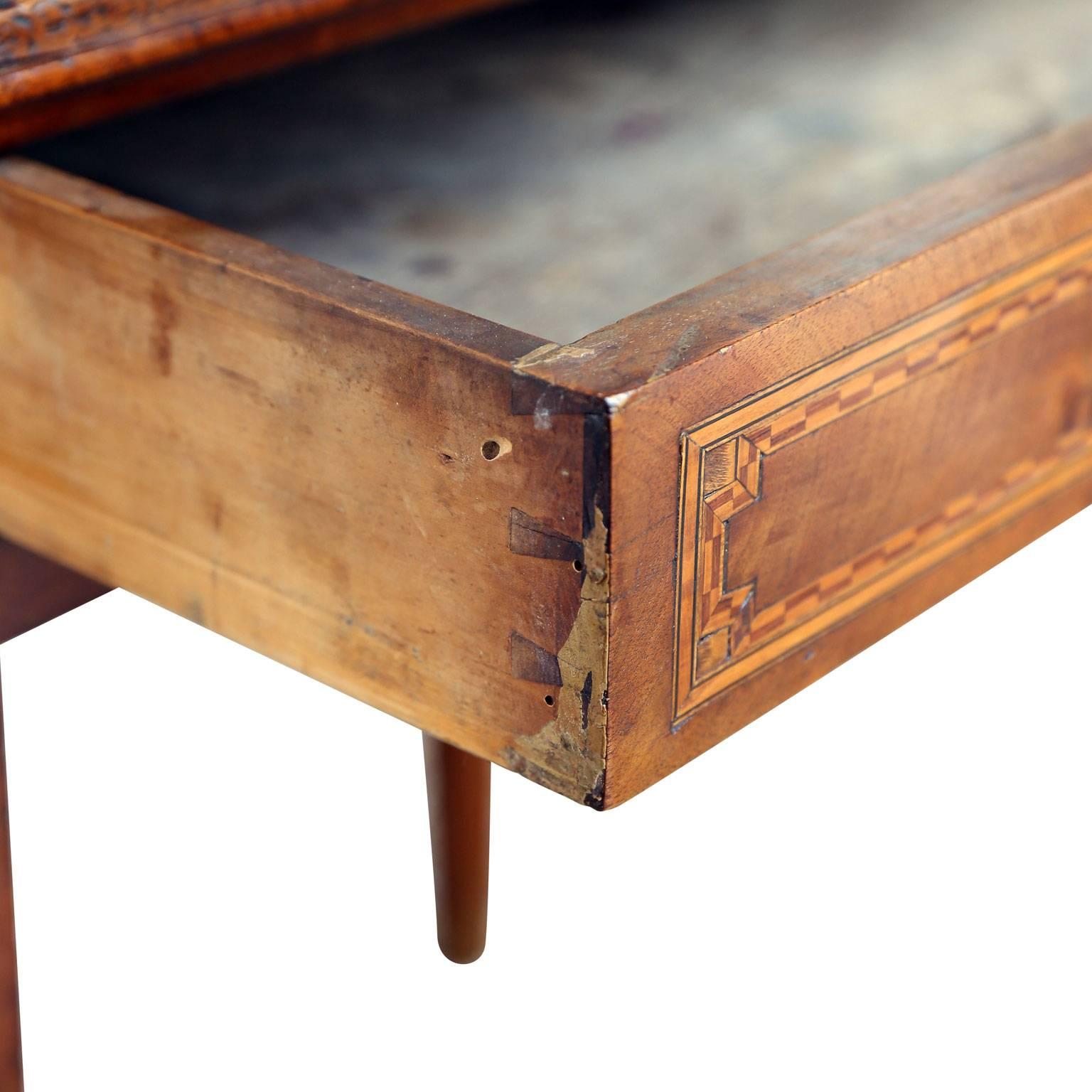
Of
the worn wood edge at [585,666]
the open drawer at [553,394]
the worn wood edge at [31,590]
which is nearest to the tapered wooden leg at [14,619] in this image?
the worn wood edge at [31,590]

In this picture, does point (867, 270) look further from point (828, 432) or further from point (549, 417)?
point (549, 417)

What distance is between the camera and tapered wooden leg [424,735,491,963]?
1.30 metres

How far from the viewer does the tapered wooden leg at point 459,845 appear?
51.1 inches

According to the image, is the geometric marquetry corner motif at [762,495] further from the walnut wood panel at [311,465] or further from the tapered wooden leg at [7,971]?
the tapered wooden leg at [7,971]

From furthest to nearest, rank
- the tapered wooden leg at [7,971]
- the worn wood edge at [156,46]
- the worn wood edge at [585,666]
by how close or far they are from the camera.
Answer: the tapered wooden leg at [7,971] < the worn wood edge at [156,46] < the worn wood edge at [585,666]

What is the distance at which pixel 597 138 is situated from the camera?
1.24 m

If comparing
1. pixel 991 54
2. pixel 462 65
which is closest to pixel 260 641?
pixel 462 65

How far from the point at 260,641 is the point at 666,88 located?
1.69 feet

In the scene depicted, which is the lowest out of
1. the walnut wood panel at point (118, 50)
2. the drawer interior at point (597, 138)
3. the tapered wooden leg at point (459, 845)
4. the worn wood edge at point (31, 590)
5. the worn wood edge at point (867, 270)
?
the tapered wooden leg at point (459, 845)

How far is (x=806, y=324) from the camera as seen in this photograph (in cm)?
86

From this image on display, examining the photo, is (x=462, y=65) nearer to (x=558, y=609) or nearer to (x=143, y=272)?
(x=143, y=272)

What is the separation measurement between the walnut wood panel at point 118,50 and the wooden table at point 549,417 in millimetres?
30

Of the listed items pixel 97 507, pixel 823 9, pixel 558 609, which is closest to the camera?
pixel 558 609

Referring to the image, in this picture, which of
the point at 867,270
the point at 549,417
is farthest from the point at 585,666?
the point at 867,270
